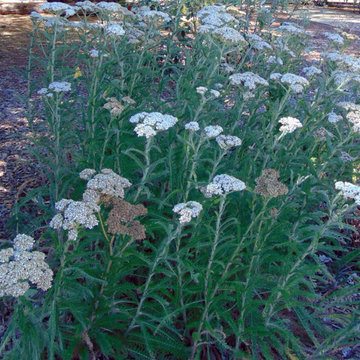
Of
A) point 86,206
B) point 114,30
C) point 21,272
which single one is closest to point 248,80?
point 114,30

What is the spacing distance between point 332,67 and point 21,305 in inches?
137

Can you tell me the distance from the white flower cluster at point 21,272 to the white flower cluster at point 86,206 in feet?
0.54

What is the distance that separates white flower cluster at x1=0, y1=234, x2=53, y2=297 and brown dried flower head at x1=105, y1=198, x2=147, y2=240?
0.39m

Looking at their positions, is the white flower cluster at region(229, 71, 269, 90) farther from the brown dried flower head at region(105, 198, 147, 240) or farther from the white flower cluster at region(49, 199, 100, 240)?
the white flower cluster at region(49, 199, 100, 240)

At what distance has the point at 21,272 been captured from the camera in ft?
5.10

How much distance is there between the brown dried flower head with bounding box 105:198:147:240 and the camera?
192 cm

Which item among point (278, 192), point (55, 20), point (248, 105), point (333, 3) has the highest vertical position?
point (55, 20)

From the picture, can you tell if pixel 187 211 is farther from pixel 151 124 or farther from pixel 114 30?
pixel 114 30

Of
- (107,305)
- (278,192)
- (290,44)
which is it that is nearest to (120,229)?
(107,305)

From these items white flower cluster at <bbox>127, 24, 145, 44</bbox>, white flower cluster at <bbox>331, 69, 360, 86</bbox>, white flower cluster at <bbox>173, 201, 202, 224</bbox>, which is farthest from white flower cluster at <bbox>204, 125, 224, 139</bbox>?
white flower cluster at <bbox>127, 24, 145, 44</bbox>

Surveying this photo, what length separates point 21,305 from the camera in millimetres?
1625

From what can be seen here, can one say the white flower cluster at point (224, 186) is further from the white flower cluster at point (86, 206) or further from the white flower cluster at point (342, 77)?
the white flower cluster at point (342, 77)

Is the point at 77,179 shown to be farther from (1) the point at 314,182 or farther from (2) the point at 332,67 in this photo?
(2) the point at 332,67

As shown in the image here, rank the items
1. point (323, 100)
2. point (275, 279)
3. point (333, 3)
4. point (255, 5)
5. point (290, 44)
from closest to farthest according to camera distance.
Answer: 1. point (275, 279)
2. point (323, 100)
3. point (290, 44)
4. point (255, 5)
5. point (333, 3)
